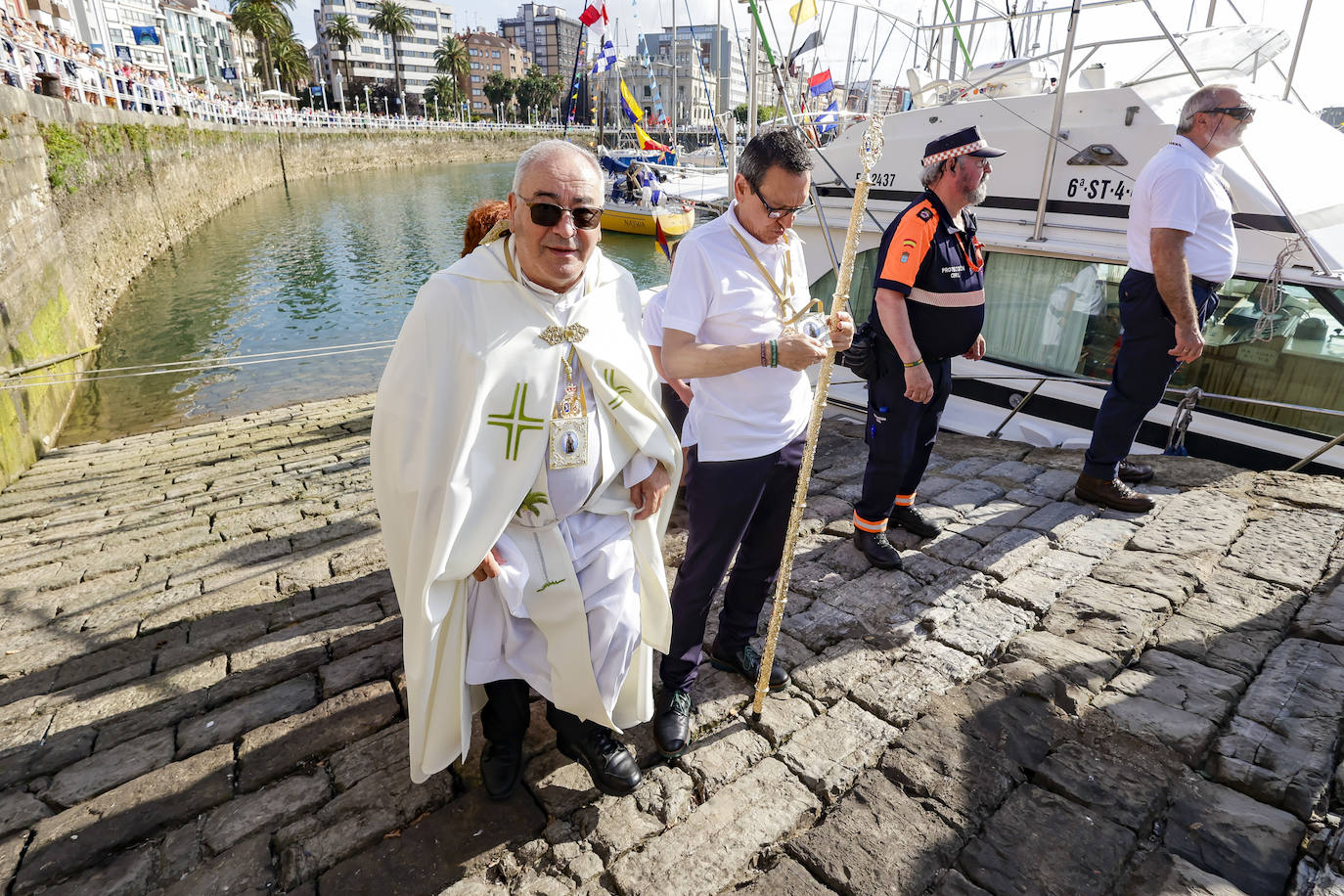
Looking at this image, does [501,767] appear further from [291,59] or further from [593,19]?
[291,59]

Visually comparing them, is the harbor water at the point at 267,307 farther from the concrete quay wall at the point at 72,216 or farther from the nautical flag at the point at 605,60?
the nautical flag at the point at 605,60

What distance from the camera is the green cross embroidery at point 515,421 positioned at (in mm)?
2232

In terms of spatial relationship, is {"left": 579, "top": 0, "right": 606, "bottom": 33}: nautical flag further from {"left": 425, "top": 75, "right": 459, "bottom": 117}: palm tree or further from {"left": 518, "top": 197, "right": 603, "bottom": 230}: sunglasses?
{"left": 425, "top": 75, "right": 459, "bottom": 117}: palm tree

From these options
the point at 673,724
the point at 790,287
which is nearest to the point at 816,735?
A: the point at 673,724

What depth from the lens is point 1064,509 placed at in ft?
14.8

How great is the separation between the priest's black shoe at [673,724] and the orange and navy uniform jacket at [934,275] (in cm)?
218

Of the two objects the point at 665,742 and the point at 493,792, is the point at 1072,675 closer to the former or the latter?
the point at 665,742

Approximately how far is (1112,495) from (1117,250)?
2374 millimetres

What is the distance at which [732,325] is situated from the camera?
8.82 ft

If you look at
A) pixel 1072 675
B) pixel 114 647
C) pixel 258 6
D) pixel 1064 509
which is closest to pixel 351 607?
pixel 114 647

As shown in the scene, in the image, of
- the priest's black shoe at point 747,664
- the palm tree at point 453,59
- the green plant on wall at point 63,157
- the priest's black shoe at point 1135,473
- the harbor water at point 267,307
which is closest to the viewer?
the priest's black shoe at point 747,664

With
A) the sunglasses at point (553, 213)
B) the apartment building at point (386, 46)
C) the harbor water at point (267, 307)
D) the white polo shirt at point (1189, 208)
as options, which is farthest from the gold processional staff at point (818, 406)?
the apartment building at point (386, 46)

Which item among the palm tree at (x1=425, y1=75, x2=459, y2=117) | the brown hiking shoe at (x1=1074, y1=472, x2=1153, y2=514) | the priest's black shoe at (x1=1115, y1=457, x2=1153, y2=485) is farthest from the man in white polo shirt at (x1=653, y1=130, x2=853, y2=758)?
the palm tree at (x1=425, y1=75, x2=459, y2=117)

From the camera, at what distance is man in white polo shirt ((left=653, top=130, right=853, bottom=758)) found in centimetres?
255
